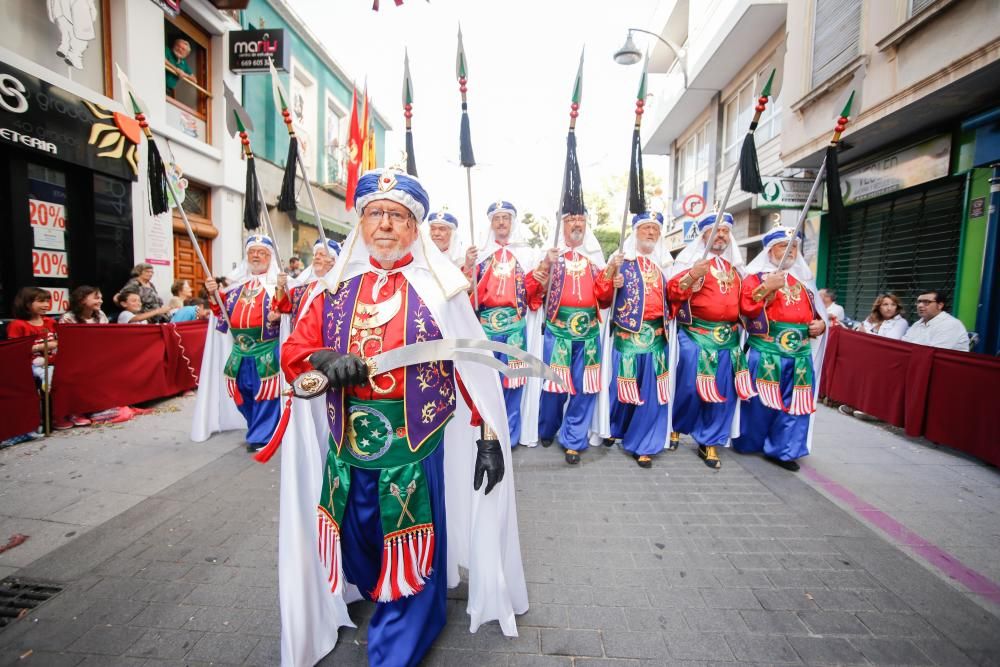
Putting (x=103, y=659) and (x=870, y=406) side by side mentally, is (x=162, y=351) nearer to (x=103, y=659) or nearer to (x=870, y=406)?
(x=103, y=659)

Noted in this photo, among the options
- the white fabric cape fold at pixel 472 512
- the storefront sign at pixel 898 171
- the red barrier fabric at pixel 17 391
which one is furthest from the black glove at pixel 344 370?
the storefront sign at pixel 898 171

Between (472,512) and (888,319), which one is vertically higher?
(888,319)

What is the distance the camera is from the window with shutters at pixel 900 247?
7.03 m

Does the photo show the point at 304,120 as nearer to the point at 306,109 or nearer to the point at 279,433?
the point at 306,109

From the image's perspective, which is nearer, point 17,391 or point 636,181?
point 636,181

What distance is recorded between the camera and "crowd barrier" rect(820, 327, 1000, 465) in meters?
4.34

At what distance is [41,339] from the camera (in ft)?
16.4

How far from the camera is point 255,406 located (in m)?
4.66

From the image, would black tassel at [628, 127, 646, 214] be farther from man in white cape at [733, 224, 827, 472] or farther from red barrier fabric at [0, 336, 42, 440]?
red barrier fabric at [0, 336, 42, 440]

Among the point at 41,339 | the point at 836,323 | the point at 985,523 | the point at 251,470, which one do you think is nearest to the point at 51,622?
the point at 251,470

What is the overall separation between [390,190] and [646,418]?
133 inches

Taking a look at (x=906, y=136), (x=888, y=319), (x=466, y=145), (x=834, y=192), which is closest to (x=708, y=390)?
(x=834, y=192)

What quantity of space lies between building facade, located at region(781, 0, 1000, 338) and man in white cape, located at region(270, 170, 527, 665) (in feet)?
18.0

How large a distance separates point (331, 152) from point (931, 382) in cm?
1713
